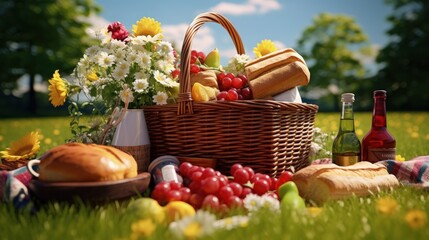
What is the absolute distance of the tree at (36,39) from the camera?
798 inches

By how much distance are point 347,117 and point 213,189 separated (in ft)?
4.27

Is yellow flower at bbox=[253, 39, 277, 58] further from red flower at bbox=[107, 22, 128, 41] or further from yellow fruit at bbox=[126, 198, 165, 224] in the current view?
yellow fruit at bbox=[126, 198, 165, 224]

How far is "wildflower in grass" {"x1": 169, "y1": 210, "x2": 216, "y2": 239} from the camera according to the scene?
147cm

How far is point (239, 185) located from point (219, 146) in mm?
576

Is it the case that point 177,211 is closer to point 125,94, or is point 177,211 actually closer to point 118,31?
point 125,94

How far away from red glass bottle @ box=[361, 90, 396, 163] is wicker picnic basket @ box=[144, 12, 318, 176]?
51cm

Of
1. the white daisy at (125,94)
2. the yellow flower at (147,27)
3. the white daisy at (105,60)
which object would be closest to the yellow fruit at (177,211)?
the white daisy at (125,94)

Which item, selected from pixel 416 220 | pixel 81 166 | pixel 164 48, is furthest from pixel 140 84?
pixel 416 220

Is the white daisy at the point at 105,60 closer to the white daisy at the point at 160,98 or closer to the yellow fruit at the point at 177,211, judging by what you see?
the white daisy at the point at 160,98

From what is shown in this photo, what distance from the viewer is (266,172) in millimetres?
2822

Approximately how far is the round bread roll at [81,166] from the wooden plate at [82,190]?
4 cm

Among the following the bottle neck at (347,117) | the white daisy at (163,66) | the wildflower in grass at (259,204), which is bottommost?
the wildflower in grass at (259,204)

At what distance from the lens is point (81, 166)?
6.51ft

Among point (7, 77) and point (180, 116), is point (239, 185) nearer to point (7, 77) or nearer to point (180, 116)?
point (180, 116)
